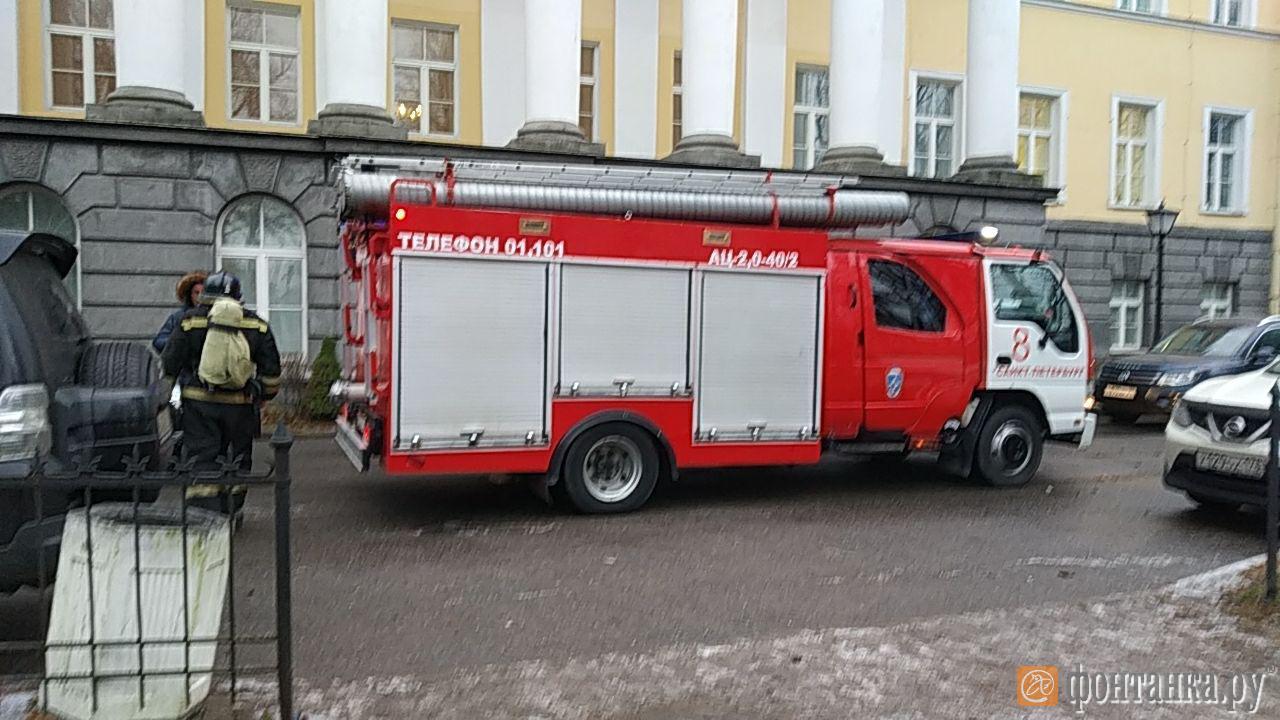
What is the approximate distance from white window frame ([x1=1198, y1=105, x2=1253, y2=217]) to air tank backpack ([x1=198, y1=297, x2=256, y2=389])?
85.1 feet

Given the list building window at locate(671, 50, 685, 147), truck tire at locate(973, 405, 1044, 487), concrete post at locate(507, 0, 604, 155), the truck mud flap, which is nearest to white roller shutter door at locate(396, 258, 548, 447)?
the truck mud flap

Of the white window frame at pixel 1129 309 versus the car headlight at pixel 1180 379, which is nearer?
the car headlight at pixel 1180 379

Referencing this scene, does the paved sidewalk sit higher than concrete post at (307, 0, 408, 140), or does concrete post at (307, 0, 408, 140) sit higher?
concrete post at (307, 0, 408, 140)

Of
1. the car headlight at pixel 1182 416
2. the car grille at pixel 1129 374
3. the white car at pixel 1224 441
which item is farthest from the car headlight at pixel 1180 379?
the car headlight at pixel 1182 416

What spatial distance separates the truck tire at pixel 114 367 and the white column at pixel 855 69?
15.3 metres

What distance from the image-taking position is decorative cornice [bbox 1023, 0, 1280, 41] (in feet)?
73.9

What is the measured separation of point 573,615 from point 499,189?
346cm

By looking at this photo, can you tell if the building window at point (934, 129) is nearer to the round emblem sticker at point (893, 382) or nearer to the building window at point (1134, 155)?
the building window at point (1134, 155)

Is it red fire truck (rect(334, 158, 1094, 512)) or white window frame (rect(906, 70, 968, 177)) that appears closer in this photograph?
red fire truck (rect(334, 158, 1094, 512))

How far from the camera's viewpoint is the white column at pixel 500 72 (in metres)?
17.3

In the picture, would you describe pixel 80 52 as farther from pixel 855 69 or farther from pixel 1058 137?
pixel 1058 137

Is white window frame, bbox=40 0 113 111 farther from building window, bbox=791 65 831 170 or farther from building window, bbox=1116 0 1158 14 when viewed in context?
building window, bbox=1116 0 1158 14

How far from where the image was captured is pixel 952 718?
13.1ft

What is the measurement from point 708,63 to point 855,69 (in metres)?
3.37
